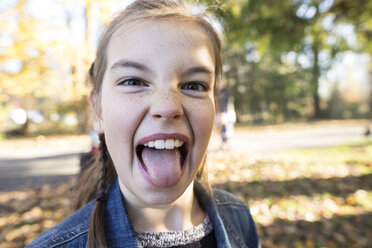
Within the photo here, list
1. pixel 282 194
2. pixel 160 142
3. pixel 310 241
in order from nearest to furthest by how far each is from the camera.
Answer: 1. pixel 160 142
2. pixel 310 241
3. pixel 282 194

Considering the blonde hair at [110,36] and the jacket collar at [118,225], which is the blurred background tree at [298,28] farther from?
the jacket collar at [118,225]

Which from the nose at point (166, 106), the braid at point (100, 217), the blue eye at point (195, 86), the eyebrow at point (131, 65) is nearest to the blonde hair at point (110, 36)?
the braid at point (100, 217)

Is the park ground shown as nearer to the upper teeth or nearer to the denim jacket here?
the denim jacket

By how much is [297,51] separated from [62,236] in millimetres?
5076

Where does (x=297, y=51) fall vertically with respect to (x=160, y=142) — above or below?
above

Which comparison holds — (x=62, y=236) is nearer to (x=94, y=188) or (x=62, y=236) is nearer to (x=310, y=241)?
(x=94, y=188)

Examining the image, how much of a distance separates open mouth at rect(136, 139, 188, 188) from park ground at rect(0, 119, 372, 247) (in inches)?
53.7

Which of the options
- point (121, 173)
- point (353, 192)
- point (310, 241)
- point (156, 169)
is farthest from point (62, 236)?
point (353, 192)

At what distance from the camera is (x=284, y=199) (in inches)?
155

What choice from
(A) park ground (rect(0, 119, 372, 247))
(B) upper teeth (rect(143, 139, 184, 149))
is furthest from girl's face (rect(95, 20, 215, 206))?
(A) park ground (rect(0, 119, 372, 247))

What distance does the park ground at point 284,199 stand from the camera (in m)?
3.13

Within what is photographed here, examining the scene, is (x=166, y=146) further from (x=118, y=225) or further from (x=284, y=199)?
(x=284, y=199)

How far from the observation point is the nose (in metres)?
1.01

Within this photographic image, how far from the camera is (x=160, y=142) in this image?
105 centimetres
